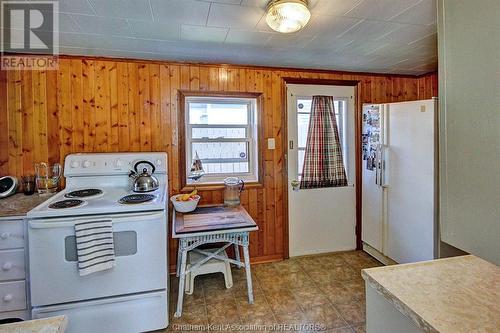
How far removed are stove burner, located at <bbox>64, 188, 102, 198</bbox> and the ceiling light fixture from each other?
1.84m

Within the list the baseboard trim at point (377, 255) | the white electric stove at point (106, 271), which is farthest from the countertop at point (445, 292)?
the baseboard trim at point (377, 255)

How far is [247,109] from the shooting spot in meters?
3.19

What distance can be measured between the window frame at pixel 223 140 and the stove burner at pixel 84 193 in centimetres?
79

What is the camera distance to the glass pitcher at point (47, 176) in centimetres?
248

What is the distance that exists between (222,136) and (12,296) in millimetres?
2115

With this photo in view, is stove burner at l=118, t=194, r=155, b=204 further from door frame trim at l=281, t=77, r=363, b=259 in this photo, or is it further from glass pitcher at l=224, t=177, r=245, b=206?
door frame trim at l=281, t=77, r=363, b=259

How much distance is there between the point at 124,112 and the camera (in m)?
2.77

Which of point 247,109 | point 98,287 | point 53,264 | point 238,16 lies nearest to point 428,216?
point 247,109

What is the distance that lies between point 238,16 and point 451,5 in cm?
133

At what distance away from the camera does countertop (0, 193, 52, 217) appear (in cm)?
189

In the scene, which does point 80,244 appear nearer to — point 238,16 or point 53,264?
point 53,264

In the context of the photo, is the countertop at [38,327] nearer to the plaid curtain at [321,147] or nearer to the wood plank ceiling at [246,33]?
the wood plank ceiling at [246,33]

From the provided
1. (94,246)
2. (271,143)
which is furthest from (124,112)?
(271,143)

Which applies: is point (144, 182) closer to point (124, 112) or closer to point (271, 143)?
point (124, 112)
